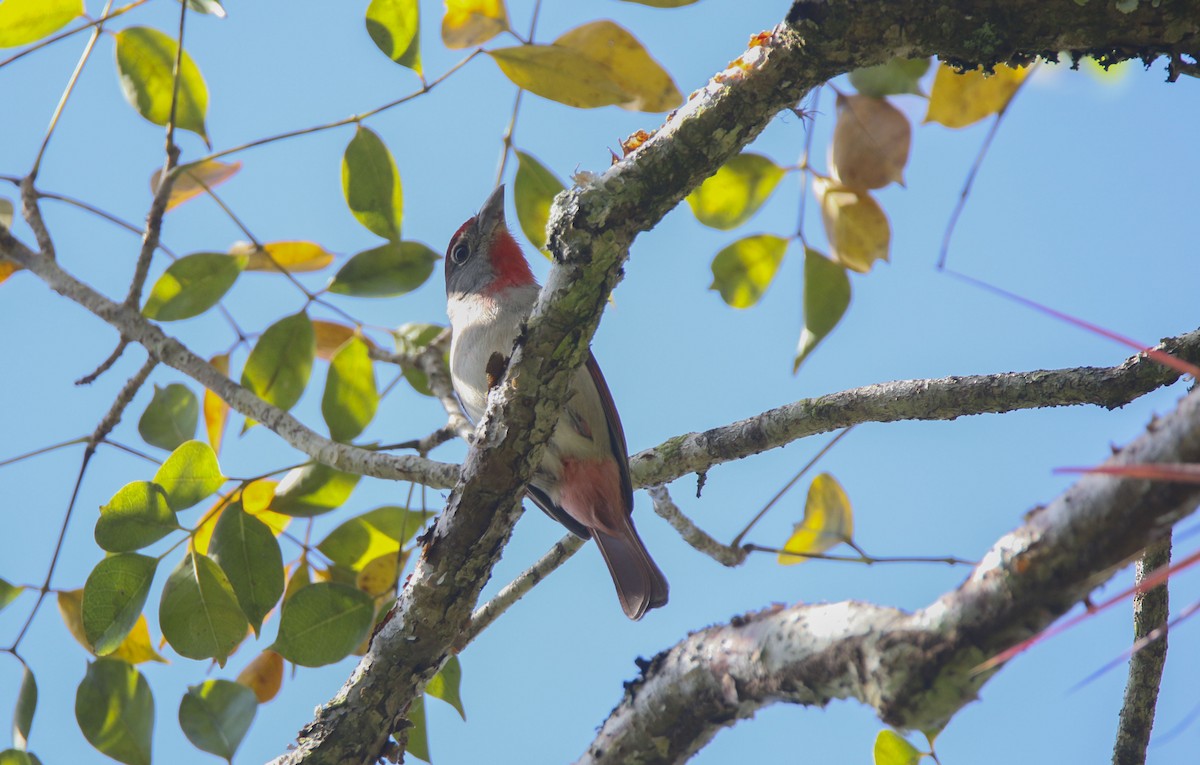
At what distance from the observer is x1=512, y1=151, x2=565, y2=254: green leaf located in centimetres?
356

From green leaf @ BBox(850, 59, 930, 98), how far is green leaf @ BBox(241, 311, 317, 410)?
7.53 feet

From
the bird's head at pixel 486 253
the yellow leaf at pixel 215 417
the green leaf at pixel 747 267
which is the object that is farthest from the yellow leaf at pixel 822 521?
the yellow leaf at pixel 215 417

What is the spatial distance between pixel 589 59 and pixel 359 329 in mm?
1621

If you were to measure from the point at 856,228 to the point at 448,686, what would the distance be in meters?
2.16

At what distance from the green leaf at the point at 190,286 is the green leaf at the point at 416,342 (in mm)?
984

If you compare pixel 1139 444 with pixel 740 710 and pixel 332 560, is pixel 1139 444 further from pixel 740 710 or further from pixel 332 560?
pixel 332 560

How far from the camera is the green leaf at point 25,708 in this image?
3172mm

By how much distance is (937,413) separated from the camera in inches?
112

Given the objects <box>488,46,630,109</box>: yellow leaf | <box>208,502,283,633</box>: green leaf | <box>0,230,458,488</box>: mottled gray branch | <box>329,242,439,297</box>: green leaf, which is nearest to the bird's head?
<box>329,242,439,297</box>: green leaf

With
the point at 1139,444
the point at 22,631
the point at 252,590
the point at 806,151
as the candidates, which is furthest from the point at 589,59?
the point at 22,631

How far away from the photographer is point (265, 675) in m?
3.79

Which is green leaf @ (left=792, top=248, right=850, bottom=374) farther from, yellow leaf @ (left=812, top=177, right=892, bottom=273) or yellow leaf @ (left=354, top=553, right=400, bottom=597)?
yellow leaf @ (left=354, top=553, right=400, bottom=597)

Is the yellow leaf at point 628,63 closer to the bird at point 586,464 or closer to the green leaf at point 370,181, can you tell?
the green leaf at point 370,181

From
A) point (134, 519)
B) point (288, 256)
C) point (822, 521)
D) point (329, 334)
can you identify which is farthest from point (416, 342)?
point (822, 521)
